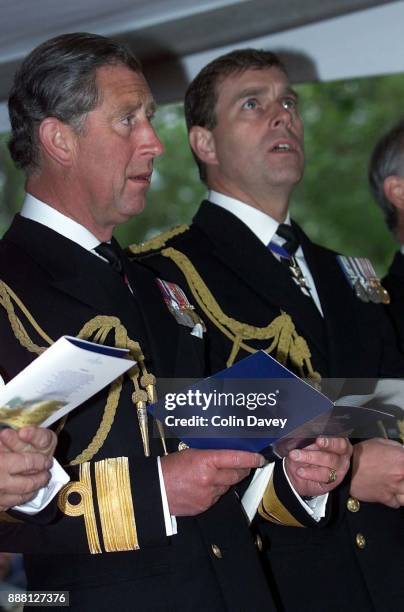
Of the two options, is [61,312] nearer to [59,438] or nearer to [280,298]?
[59,438]

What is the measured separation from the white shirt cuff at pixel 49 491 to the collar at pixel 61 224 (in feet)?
1.90

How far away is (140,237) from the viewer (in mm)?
10438

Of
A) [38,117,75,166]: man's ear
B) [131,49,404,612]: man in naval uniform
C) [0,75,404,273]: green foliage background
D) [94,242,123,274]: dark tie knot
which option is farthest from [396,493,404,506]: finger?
[0,75,404,273]: green foliage background

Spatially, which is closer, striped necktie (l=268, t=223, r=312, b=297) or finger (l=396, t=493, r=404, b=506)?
finger (l=396, t=493, r=404, b=506)

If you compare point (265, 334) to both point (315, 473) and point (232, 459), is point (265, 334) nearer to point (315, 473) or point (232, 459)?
point (315, 473)

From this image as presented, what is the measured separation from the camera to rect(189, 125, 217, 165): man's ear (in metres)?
3.53

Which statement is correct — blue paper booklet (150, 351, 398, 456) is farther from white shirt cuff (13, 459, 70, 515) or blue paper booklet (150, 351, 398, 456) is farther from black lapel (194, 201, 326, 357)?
black lapel (194, 201, 326, 357)

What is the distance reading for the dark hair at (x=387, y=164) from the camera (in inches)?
154

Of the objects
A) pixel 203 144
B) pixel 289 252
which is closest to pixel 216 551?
pixel 289 252

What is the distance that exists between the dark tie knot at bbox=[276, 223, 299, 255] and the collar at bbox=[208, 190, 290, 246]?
0.04ft

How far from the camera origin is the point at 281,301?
307cm

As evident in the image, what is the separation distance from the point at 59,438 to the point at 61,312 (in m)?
A: 0.26

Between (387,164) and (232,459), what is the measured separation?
74.2 inches

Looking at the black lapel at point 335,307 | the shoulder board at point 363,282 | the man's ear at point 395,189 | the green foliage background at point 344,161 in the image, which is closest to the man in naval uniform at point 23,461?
the black lapel at point 335,307
